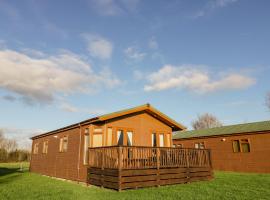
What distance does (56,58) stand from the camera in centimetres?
1557

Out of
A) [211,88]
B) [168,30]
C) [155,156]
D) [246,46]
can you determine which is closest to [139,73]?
[168,30]

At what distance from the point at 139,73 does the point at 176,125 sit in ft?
19.4

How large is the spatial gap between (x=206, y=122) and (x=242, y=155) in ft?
122

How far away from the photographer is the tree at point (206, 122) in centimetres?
5411

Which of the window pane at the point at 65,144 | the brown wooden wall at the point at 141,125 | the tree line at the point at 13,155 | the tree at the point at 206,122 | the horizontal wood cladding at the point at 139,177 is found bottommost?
the horizontal wood cladding at the point at 139,177

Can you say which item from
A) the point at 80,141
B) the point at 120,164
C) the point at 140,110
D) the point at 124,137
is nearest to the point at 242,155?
the point at 140,110

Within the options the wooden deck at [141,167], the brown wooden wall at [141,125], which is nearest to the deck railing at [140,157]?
the wooden deck at [141,167]

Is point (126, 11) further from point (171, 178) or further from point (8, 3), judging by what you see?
point (171, 178)

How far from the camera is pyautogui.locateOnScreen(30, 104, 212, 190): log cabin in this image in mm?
9922

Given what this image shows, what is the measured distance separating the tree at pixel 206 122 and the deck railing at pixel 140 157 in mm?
44106

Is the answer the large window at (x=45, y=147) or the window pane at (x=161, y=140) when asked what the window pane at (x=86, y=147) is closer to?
the window pane at (x=161, y=140)

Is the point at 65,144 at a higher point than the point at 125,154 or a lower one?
higher

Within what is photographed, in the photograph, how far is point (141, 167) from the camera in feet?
32.9

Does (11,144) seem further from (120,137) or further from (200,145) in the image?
(120,137)
